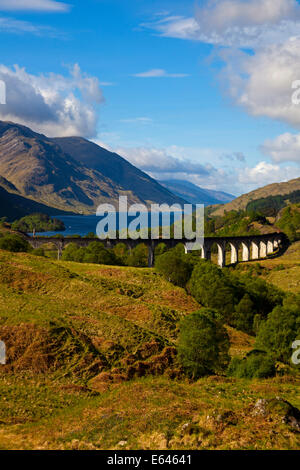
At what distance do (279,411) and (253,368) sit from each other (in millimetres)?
14820

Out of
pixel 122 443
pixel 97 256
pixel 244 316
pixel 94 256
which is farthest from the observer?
pixel 97 256

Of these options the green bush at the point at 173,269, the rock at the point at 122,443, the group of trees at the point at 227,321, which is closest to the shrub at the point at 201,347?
the group of trees at the point at 227,321

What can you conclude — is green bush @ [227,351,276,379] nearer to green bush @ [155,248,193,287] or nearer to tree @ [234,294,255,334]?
tree @ [234,294,255,334]

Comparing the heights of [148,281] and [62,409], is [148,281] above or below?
above

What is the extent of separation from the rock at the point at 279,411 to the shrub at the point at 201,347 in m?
12.6

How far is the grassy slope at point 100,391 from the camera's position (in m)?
22.5

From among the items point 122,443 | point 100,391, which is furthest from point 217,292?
point 122,443

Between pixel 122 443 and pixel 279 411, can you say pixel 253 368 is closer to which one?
pixel 279 411

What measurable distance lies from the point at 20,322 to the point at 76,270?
108 ft

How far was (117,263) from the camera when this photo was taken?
346ft

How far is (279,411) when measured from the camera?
80.8 ft

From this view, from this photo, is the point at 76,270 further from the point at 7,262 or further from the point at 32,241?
the point at 32,241

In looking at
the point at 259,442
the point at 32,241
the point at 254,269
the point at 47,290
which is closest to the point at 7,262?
the point at 47,290

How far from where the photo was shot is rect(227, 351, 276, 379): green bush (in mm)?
38844
